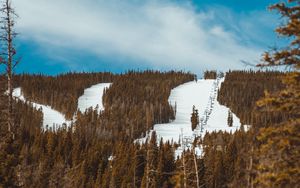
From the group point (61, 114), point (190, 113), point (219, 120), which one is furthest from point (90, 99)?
point (219, 120)

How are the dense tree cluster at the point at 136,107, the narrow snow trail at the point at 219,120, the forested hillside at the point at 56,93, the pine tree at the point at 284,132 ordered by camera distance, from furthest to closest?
the forested hillside at the point at 56,93, the narrow snow trail at the point at 219,120, the dense tree cluster at the point at 136,107, the pine tree at the point at 284,132

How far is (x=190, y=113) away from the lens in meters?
164

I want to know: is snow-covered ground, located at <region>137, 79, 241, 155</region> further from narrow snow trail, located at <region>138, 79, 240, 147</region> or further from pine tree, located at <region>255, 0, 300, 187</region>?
pine tree, located at <region>255, 0, 300, 187</region>

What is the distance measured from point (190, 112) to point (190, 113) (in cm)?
83

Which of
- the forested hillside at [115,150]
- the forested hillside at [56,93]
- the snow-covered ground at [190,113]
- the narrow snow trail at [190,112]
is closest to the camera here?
the forested hillside at [115,150]

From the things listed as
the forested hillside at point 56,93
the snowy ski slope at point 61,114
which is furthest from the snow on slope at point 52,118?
the forested hillside at point 56,93

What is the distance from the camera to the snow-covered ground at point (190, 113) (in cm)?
13918

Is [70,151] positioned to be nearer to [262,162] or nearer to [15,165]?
[15,165]

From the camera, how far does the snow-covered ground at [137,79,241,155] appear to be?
13918 cm

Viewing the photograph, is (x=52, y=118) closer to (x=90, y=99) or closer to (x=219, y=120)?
(x=90, y=99)

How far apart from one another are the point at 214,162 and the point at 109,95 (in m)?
88.7

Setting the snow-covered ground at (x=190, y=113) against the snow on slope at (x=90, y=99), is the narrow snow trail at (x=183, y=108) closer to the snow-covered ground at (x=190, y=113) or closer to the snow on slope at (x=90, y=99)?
the snow-covered ground at (x=190, y=113)

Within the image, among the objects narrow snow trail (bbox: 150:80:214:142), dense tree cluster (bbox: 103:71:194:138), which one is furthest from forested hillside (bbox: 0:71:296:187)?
narrow snow trail (bbox: 150:80:214:142)

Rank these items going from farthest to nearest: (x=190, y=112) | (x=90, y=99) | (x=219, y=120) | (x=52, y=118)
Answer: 1. (x=90, y=99)
2. (x=190, y=112)
3. (x=219, y=120)
4. (x=52, y=118)
